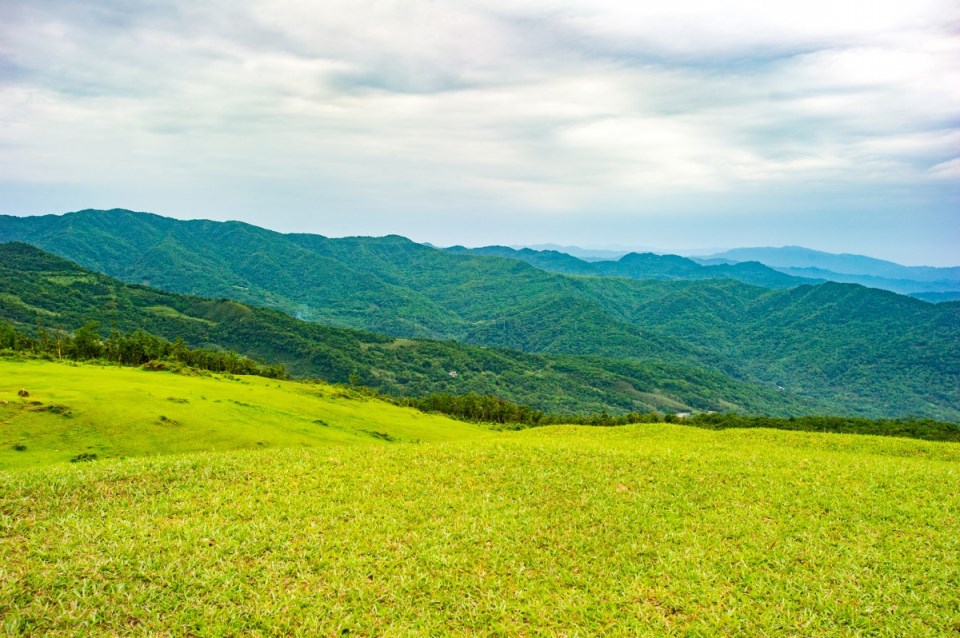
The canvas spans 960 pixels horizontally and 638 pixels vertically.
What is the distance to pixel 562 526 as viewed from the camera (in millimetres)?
15406

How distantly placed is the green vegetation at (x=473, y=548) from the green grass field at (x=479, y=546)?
0.21ft

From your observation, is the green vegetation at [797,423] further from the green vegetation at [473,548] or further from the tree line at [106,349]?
the tree line at [106,349]

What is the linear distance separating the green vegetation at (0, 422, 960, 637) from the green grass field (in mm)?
63

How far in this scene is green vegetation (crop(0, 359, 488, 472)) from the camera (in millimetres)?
27172

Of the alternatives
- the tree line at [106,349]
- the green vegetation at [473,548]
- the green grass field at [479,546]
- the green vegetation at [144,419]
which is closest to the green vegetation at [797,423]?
the green grass field at [479,546]

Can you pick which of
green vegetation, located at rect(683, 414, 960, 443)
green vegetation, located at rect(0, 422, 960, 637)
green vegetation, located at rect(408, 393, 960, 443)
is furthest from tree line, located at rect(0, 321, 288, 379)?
green vegetation, located at rect(683, 414, 960, 443)

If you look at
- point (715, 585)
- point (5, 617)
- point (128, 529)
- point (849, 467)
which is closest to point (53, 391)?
point (128, 529)

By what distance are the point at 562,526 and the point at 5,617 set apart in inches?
526

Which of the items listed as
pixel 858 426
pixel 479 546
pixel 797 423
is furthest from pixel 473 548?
pixel 858 426

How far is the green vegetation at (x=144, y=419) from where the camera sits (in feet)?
89.1

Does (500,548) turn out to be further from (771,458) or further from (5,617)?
(771,458)

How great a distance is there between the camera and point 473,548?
45.6ft

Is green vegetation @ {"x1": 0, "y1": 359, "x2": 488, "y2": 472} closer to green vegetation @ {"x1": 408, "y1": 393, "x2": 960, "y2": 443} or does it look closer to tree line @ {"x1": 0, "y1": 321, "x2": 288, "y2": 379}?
tree line @ {"x1": 0, "y1": 321, "x2": 288, "y2": 379}

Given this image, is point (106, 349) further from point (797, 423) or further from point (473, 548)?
point (797, 423)
